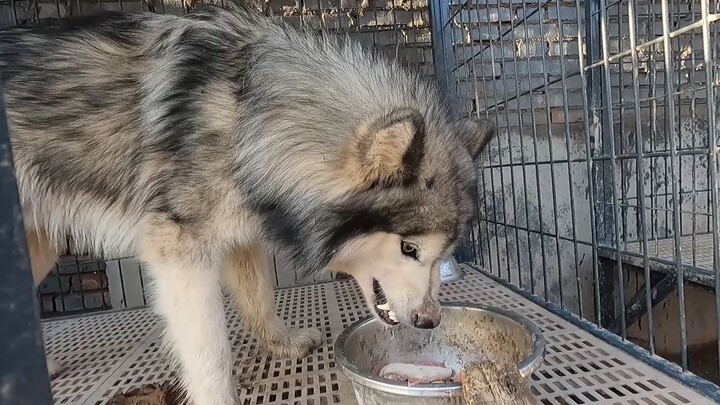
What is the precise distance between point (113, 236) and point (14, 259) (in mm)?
1388

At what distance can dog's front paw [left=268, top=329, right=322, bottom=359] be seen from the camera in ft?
6.39

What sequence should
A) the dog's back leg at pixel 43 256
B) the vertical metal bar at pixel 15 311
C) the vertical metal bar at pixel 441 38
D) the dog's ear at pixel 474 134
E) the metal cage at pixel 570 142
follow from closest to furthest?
the vertical metal bar at pixel 15 311 → the dog's ear at pixel 474 134 → the dog's back leg at pixel 43 256 → the metal cage at pixel 570 142 → the vertical metal bar at pixel 441 38

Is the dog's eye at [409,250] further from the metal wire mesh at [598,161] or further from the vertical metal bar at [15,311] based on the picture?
the metal wire mesh at [598,161]

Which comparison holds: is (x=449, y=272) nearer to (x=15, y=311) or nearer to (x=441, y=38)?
(x=441, y=38)

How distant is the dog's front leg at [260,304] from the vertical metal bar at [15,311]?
59.4 inches

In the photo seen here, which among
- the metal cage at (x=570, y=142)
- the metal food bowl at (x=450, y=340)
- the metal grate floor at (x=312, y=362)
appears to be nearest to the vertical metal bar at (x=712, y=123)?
the metal grate floor at (x=312, y=362)

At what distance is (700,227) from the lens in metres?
3.74

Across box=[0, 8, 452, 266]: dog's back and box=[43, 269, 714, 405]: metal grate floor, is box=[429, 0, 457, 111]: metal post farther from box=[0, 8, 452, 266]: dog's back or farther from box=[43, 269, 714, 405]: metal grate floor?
box=[0, 8, 452, 266]: dog's back

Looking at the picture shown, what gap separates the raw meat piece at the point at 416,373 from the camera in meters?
1.36

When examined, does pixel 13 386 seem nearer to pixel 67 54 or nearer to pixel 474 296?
pixel 67 54

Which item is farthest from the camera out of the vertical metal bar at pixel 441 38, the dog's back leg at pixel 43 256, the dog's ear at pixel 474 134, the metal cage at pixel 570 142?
the vertical metal bar at pixel 441 38

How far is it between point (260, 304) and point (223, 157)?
2.44 ft

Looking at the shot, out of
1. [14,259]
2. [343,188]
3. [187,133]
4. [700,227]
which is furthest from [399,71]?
[700,227]

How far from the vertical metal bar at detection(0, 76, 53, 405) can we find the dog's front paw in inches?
60.8
